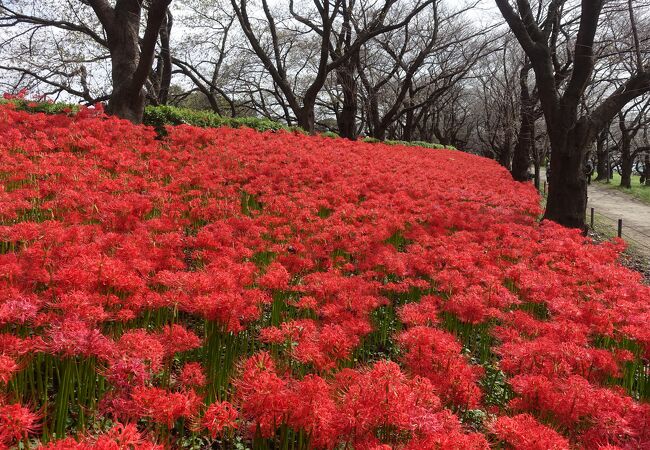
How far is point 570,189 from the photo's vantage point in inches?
340

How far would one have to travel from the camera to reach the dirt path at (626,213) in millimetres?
11109

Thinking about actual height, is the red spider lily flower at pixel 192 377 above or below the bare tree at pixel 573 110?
below

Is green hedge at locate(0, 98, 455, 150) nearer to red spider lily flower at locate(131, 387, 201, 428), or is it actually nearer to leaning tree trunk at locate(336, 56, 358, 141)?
leaning tree trunk at locate(336, 56, 358, 141)

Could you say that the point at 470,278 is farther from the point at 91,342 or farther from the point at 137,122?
the point at 137,122

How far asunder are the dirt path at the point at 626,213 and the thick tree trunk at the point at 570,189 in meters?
2.02

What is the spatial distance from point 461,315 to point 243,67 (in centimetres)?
2564

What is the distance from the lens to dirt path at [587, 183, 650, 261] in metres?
11.1

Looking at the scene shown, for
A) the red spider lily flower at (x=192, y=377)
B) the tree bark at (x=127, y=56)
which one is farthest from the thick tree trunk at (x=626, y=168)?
the red spider lily flower at (x=192, y=377)

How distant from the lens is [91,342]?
6.49ft

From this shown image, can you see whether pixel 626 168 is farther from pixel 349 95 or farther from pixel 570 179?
pixel 570 179

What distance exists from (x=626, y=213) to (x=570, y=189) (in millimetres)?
10775

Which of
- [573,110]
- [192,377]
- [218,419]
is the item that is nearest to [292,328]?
[192,377]

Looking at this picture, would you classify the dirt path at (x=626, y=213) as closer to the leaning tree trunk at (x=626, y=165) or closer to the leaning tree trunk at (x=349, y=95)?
the leaning tree trunk at (x=626, y=165)

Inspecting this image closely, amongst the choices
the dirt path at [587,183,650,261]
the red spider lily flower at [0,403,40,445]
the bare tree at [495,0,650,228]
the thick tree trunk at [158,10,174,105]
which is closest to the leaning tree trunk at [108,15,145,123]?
the bare tree at [495,0,650,228]
